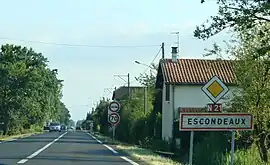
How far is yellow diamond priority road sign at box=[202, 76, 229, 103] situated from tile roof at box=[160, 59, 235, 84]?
2858 centimetres

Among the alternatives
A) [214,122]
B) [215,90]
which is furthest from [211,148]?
[214,122]

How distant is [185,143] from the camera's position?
4369 centimetres

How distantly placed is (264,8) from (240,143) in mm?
15494

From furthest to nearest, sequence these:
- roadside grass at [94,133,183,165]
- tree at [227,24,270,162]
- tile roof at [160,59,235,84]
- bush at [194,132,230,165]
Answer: tile roof at [160,59,235,84], bush at [194,132,230,165], roadside grass at [94,133,183,165], tree at [227,24,270,162]

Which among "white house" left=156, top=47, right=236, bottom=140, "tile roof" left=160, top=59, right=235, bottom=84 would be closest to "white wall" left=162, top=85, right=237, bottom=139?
"white house" left=156, top=47, right=236, bottom=140

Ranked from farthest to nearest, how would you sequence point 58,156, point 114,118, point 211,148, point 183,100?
1. point 183,100
2. point 114,118
3. point 211,148
4. point 58,156

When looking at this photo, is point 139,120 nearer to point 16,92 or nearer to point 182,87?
point 182,87

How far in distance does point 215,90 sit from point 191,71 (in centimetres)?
3170

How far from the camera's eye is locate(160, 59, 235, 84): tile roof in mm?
50531

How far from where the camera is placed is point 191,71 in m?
52.1

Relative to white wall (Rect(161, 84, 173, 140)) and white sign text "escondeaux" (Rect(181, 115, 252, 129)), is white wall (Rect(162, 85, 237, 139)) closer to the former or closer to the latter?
white wall (Rect(161, 84, 173, 140))

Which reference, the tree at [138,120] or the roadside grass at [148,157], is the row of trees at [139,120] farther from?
the roadside grass at [148,157]

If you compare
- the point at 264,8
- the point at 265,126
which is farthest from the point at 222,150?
the point at 264,8

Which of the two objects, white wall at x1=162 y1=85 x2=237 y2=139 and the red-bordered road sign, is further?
white wall at x1=162 y1=85 x2=237 y2=139
